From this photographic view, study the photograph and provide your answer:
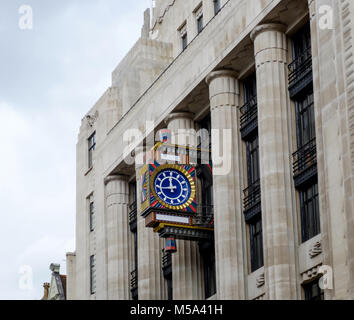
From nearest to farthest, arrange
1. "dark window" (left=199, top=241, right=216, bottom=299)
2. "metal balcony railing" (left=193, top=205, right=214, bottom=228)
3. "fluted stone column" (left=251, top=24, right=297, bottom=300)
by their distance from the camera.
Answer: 1. "fluted stone column" (left=251, top=24, right=297, bottom=300)
2. "metal balcony railing" (left=193, top=205, right=214, bottom=228)
3. "dark window" (left=199, top=241, right=216, bottom=299)

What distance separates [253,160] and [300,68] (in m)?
5.13

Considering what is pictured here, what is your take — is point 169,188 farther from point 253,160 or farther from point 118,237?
point 118,237

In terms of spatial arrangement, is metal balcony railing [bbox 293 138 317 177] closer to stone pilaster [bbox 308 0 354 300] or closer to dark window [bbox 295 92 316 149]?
dark window [bbox 295 92 316 149]

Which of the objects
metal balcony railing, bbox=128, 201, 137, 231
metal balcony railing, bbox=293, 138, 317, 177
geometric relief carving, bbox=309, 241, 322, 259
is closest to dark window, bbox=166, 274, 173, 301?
metal balcony railing, bbox=128, 201, 137, 231

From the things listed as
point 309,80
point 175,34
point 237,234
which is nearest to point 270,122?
point 309,80

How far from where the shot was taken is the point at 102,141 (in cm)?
6500

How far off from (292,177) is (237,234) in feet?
14.4

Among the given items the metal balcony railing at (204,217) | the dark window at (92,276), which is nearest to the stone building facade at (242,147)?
the dark window at (92,276)

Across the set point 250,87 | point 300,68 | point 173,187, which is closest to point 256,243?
point 173,187

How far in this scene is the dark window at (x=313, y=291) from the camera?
140 ft

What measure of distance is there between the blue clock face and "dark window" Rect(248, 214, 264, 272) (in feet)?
11.7

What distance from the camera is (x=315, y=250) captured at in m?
42.8

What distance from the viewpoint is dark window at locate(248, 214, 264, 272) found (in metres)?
47.5

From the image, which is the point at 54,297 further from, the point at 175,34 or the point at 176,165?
→ the point at 176,165
